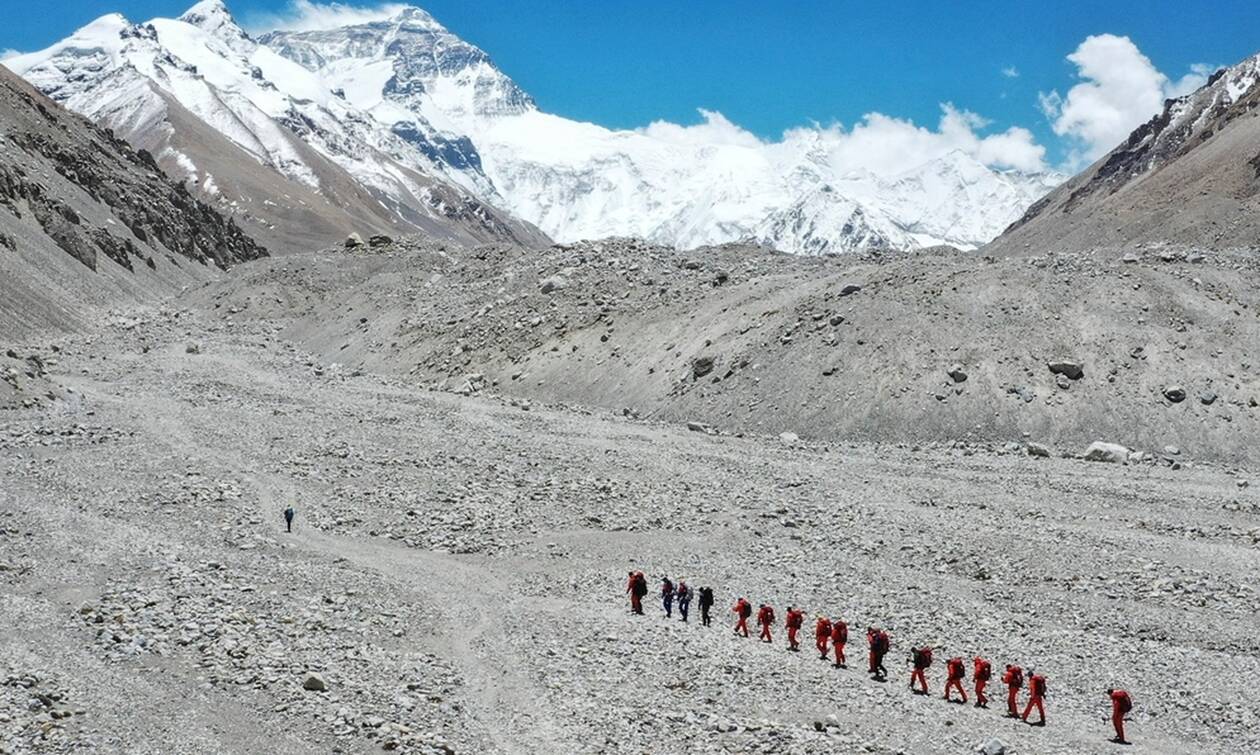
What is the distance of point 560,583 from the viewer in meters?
28.3

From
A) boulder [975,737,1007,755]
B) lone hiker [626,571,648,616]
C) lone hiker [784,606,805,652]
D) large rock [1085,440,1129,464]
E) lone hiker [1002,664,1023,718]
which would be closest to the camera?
boulder [975,737,1007,755]

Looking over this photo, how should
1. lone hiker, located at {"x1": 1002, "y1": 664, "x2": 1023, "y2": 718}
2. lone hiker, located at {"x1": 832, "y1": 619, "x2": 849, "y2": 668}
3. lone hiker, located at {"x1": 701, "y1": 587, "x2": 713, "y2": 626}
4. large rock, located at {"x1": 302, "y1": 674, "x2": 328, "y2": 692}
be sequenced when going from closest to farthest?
large rock, located at {"x1": 302, "y1": 674, "x2": 328, "y2": 692} → lone hiker, located at {"x1": 1002, "y1": 664, "x2": 1023, "y2": 718} → lone hiker, located at {"x1": 832, "y1": 619, "x2": 849, "y2": 668} → lone hiker, located at {"x1": 701, "y1": 587, "x2": 713, "y2": 626}

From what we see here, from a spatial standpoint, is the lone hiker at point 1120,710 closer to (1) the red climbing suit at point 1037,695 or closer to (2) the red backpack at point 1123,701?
(2) the red backpack at point 1123,701

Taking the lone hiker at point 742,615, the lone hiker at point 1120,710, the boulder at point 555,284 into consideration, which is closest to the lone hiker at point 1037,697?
the lone hiker at point 1120,710

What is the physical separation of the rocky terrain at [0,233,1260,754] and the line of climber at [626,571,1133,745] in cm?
44

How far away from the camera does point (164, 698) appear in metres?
19.1

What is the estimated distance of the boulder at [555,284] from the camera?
66.8m

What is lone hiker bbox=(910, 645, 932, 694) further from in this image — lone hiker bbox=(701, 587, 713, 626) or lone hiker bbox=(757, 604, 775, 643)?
lone hiker bbox=(701, 587, 713, 626)

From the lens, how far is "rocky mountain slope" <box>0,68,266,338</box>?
80500mm

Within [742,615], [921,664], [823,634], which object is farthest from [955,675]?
[742,615]

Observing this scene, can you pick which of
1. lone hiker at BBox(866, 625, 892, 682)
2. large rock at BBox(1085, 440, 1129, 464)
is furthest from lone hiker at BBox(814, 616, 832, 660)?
large rock at BBox(1085, 440, 1129, 464)

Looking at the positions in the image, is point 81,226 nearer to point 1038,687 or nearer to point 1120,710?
point 1038,687

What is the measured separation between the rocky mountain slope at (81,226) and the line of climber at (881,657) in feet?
185

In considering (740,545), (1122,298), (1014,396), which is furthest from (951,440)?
(740,545)
